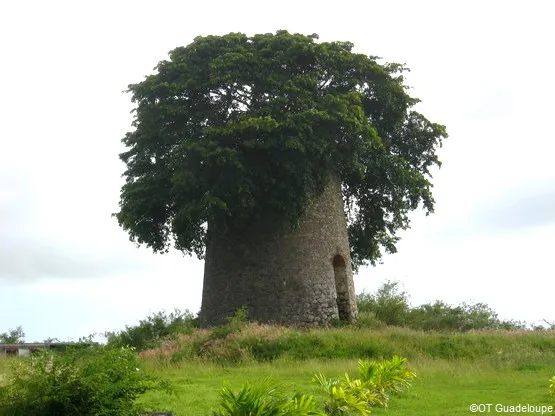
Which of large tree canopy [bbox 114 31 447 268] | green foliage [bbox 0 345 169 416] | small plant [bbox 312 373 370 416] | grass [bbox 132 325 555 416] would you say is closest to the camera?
green foliage [bbox 0 345 169 416]

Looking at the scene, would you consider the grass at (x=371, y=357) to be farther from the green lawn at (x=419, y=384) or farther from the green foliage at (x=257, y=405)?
the green foliage at (x=257, y=405)

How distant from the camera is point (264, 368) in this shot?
18469 mm

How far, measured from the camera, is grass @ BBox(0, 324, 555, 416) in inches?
511

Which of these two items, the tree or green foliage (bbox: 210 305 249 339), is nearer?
green foliage (bbox: 210 305 249 339)

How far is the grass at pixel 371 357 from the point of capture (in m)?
13.0

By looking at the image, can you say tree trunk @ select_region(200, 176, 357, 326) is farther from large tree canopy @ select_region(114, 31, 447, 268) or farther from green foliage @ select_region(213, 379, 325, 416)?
green foliage @ select_region(213, 379, 325, 416)

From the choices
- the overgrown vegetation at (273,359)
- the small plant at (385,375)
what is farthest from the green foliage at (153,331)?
the small plant at (385,375)

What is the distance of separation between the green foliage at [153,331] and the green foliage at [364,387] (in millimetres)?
13343

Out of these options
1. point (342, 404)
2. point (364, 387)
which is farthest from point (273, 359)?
point (342, 404)

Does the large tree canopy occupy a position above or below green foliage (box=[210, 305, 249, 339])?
above

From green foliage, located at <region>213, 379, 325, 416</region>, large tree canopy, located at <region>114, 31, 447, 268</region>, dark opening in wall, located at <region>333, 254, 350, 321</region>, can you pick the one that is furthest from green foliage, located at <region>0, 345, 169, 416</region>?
dark opening in wall, located at <region>333, 254, 350, 321</region>

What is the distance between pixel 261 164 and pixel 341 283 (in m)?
5.71

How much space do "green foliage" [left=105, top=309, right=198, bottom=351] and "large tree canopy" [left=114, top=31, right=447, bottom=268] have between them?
9.03ft

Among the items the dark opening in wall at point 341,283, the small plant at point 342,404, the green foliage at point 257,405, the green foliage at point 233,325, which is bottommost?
the small plant at point 342,404
